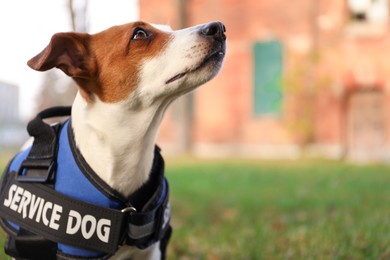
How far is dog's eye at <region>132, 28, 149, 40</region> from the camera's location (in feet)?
7.95

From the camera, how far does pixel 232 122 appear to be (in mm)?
19156

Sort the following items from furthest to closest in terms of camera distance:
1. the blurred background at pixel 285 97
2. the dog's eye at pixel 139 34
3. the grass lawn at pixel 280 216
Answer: the blurred background at pixel 285 97 → the grass lawn at pixel 280 216 → the dog's eye at pixel 139 34

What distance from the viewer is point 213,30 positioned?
2.36 metres

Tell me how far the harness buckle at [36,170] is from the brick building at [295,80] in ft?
46.5

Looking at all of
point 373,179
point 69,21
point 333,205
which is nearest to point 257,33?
point 373,179

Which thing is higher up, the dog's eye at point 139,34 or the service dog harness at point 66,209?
the dog's eye at point 139,34

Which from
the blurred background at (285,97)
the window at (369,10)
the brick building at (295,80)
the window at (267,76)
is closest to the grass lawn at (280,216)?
the blurred background at (285,97)

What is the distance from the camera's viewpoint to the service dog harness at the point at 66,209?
7.49 ft

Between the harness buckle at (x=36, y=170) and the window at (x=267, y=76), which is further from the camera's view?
the window at (x=267, y=76)

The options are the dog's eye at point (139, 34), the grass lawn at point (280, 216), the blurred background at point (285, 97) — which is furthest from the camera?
the blurred background at point (285, 97)

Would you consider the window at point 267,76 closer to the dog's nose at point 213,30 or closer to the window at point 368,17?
the window at point 368,17

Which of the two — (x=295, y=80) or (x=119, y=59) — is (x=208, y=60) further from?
(x=295, y=80)

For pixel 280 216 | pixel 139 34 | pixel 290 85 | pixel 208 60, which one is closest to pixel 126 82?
pixel 139 34

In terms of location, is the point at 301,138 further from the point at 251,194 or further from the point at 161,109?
the point at 161,109
